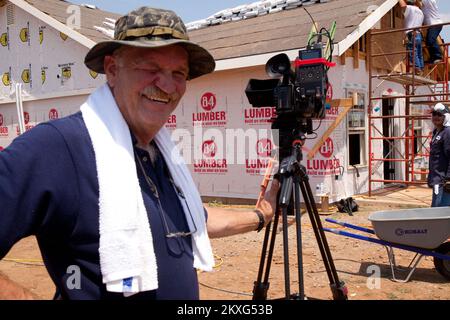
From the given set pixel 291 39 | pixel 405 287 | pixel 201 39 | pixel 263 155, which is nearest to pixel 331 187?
pixel 263 155

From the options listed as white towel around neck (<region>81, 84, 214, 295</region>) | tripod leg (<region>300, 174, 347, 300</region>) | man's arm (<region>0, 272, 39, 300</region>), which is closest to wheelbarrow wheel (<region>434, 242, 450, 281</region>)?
tripod leg (<region>300, 174, 347, 300</region>)

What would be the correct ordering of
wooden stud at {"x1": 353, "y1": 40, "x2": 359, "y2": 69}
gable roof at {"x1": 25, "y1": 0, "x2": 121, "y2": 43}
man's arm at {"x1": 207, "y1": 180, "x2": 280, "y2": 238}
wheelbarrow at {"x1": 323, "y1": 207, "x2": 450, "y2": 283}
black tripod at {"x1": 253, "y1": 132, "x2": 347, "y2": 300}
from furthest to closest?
gable roof at {"x1": 25, "y1": 0, "x2": 121, "y2": 43}
wooden stud at {"x1": 353, "y1": 40, "x2": 359, "y2": 69}
wheelbarrow at {"x1": 323, "y1": 207, "x2": 450, "y2": 283}
black tripod at {"x1": 253, "y1": 132, "x2": 347, "y2": 300}
man's arm at {"x1": 207, "y1": 180, "x2": 280, "y2": 238}

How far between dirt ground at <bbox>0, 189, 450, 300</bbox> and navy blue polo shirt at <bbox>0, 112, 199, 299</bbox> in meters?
3.03

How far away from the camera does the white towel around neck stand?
136cm

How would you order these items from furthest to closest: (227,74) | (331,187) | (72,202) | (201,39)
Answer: (201,39) < (227,74) < (331,187) < (72,202)

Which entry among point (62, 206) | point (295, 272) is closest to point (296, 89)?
point (62, 206)

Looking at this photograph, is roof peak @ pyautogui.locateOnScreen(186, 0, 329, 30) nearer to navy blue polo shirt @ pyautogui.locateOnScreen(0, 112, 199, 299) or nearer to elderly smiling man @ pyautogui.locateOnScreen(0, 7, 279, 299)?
elderly smiling man @ pyautogui.locateOnScreen(0, 7, 279, 299)

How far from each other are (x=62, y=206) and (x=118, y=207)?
173mm

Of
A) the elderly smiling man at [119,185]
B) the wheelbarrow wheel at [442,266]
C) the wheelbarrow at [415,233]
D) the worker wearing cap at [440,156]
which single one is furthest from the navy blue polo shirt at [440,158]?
the elderly smiling man at [119,185]

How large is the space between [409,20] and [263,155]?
511 cm

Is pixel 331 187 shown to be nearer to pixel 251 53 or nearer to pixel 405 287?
pixel 251 53

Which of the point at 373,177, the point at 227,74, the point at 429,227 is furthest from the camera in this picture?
the point at 373,177

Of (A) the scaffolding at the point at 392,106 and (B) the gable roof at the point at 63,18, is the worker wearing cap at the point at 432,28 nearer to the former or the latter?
(A) the scaffolding at the point at 392,106

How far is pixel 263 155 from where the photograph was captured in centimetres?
931
